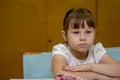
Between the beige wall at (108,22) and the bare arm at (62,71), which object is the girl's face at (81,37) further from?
the beige wall at (108,22)

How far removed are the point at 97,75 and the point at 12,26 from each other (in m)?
1.76

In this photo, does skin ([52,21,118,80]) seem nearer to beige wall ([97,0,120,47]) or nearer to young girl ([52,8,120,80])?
young girl ([52,8,120,80])

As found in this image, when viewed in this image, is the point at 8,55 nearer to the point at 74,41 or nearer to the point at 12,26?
the point at 12,26

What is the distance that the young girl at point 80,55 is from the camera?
125 centimetres

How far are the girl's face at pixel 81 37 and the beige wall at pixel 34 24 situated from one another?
1504 mm

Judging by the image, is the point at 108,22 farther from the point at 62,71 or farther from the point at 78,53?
the point at 62,71

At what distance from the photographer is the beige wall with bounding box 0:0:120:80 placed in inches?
110

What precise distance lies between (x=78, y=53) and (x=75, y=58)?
3 centimetres

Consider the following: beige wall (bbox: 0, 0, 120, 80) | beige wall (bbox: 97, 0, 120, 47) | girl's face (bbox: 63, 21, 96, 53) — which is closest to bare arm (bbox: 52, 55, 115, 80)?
girl's face (bbox: 63, 21, 96, 53)

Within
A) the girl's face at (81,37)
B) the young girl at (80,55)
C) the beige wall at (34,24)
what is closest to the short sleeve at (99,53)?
the young girl at (80,55)

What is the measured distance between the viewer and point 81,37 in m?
1.29

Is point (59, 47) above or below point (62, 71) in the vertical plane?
Result: above

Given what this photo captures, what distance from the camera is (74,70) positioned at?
1.23 m

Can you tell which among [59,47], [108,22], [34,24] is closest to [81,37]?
[59,47]
